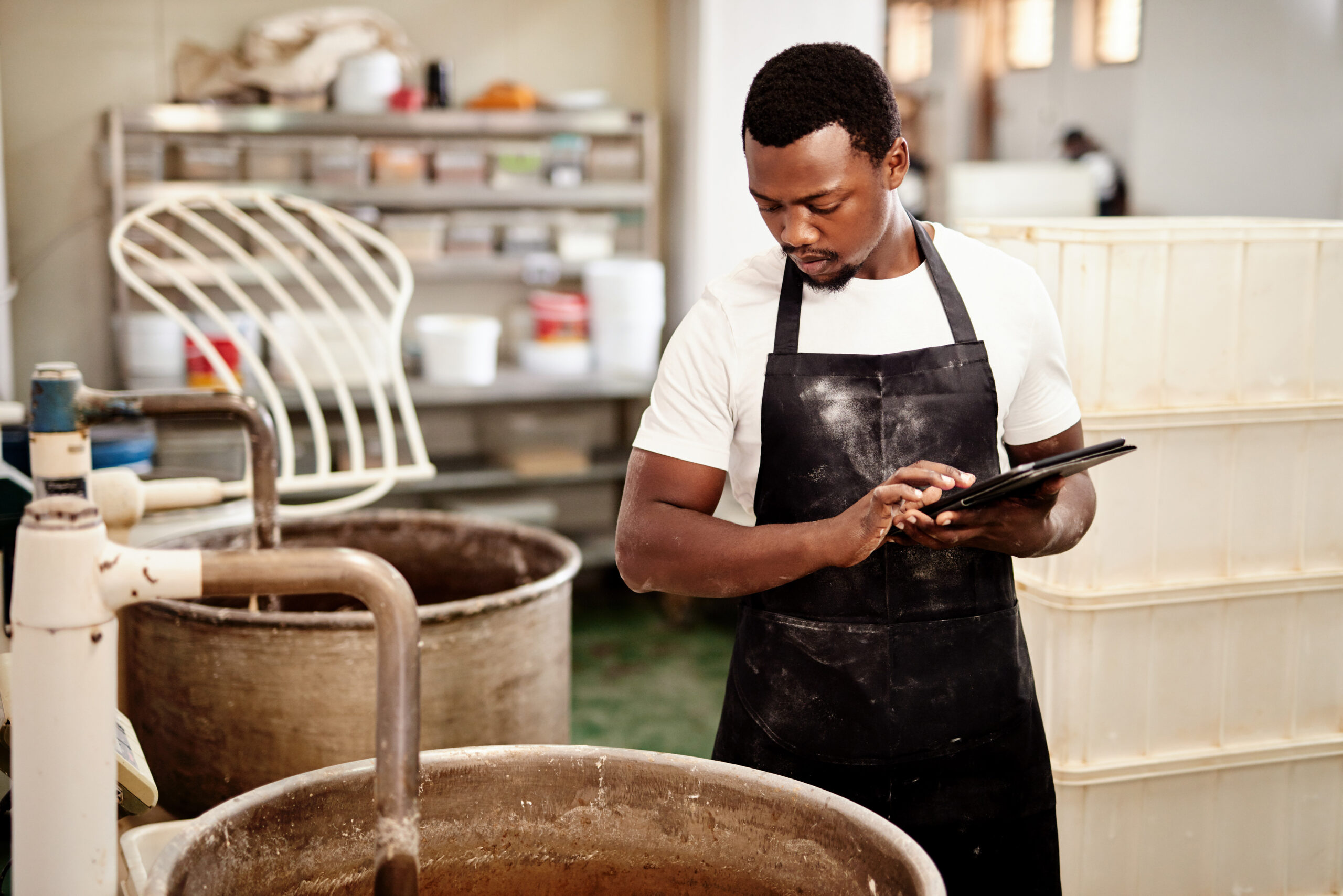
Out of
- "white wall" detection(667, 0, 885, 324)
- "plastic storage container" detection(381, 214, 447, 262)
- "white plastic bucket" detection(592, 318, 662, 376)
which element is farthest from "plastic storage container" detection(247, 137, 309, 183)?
"white wall" detection(667, 0, 885, 324)

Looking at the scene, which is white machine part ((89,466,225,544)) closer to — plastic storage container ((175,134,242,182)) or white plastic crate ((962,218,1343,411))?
white plastic crate ((962,218,1343,411))

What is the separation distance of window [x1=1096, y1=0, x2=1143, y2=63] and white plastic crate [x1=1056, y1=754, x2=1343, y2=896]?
265 inches

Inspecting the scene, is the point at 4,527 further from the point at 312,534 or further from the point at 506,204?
the point at 506,204

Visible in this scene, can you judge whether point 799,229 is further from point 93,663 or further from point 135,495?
point 135,495

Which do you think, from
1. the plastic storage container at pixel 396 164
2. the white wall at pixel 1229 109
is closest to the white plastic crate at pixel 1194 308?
the plastic storage container at pixel 396 164

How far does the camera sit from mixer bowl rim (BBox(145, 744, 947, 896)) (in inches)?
40.3

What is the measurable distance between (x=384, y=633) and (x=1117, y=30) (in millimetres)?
8382

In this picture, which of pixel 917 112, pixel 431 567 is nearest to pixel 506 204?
pixel 431 567

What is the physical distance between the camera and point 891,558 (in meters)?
1.49

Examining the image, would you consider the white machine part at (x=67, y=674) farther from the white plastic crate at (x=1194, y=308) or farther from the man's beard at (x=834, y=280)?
the white plastic crate at (x=1194, y=308)

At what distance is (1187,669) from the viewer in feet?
6.57

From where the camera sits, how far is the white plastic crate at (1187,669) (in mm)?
1953

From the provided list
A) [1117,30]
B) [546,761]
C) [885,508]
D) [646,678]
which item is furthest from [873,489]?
[1117,30]

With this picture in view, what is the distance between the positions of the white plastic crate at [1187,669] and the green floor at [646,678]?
1.58m
